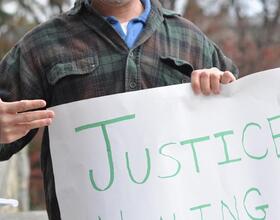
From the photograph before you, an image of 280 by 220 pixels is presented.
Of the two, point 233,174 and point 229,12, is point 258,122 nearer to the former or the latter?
point 233,174

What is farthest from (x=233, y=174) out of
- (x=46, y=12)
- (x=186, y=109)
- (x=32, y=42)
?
(x=46, y=12)

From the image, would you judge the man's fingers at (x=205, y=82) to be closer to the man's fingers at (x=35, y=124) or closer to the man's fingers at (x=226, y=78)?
the man's fingers at (x=226, y=78)

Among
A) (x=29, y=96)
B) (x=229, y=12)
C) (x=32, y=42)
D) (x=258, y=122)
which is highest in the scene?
(x=229, y=12)

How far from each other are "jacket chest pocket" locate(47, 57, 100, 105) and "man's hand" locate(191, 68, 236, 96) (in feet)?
0.85

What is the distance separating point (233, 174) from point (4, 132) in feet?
1.84

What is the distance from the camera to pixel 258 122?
5.04ft

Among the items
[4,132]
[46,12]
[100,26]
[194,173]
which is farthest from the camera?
[46,12]

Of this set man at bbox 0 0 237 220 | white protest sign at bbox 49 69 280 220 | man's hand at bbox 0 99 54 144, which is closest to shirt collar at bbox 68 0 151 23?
man at bbox 0 0 237 220

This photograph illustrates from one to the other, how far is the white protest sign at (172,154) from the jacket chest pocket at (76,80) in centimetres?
7

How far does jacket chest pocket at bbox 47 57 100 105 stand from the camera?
5.18 feet

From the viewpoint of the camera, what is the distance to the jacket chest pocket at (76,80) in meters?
1.58

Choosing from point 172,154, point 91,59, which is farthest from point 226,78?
point 91,59

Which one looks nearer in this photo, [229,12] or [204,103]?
[204,103]

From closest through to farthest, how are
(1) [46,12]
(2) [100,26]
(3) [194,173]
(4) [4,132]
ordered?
(4) [4,132] → (3) [194,173] → (2) [100,26] → (1) [46,12]
